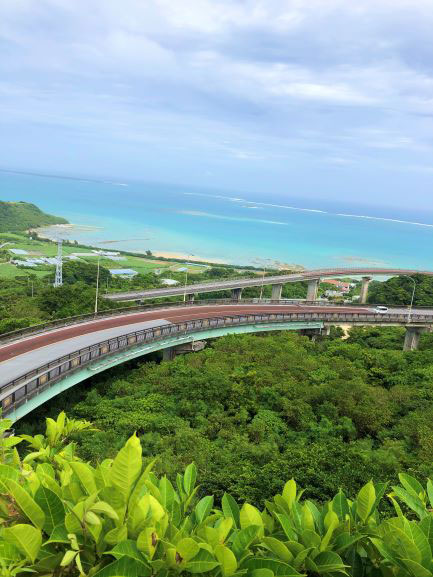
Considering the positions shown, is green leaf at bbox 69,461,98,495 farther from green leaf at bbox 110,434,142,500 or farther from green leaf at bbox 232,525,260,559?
green leaf at bbox 232,525,260,559

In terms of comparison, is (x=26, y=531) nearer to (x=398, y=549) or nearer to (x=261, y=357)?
(x=398, y=549)

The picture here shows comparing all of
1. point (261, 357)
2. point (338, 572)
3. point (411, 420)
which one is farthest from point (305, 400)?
point (338, 572)

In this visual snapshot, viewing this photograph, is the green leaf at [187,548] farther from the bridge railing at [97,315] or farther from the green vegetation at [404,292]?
the green vegetation at [404,292]

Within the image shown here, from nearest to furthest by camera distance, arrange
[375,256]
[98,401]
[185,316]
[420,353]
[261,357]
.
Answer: [98,401], [261,357], [420,353], [185,316], [375,256]

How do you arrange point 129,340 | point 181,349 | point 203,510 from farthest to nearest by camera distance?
point 181,349
point 129,340
point 203,510

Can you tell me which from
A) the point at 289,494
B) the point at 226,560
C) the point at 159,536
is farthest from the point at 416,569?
the point at 159,536

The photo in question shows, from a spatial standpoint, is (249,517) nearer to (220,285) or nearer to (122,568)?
(122,568)

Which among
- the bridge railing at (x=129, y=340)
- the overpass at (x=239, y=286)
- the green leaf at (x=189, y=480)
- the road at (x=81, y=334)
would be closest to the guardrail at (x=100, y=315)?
the road at (x=81, y=334)
